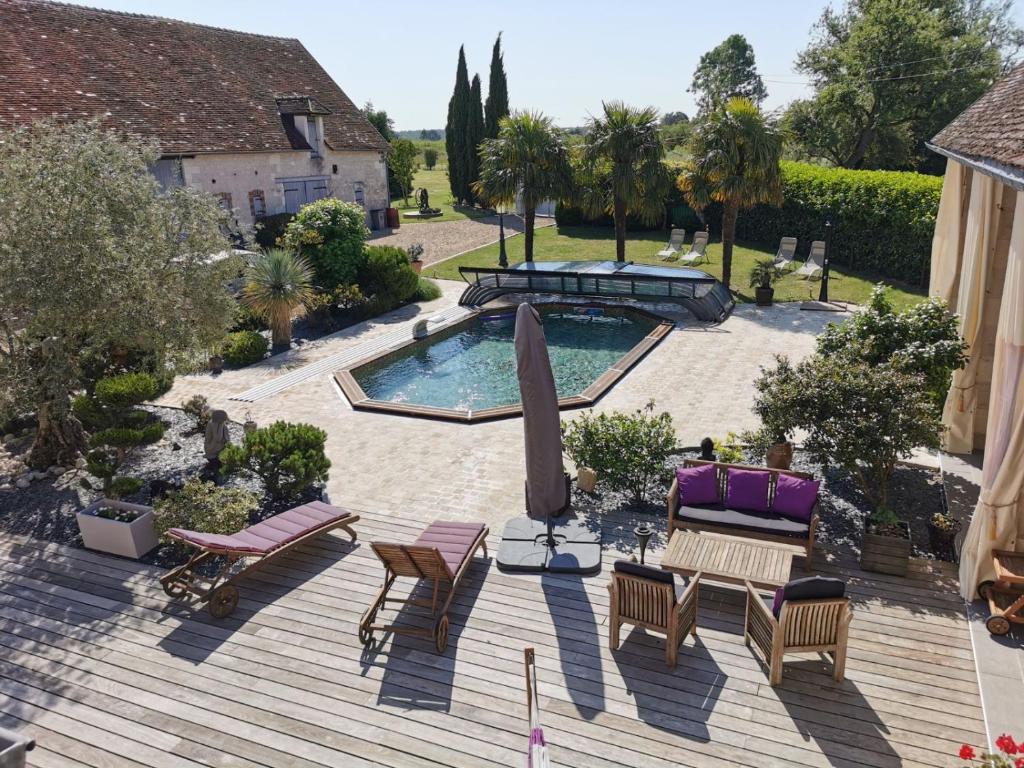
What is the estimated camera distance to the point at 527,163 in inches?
934

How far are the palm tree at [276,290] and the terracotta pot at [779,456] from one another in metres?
12.9

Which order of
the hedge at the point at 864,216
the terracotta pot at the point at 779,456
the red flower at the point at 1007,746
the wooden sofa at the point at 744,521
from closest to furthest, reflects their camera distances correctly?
the red flower at the point at 1007,746 < the wooden sofa at the point at 744,521 < the terracotta pot at the point at 779,456 < the hedge at the point at 864,216

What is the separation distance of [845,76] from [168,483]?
139 feet

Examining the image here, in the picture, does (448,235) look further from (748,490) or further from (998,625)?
(998,625)

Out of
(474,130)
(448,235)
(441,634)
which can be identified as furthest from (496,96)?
(441,634)

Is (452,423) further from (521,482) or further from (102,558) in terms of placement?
(102,558)

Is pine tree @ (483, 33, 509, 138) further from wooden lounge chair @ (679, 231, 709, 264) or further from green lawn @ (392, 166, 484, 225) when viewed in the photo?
wooden lounge chair @ (679, 231, 709, 264)

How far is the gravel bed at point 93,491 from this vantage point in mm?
9891

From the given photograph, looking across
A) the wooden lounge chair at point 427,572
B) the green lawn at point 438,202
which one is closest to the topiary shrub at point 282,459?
the wooden lounge chair at point 427,572

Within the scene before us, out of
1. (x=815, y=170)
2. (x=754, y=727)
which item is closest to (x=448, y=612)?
(x=754, y=727)

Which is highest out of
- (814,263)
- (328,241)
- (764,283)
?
(328,241)

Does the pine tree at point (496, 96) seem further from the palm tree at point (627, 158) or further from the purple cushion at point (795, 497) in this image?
the purple cushion at point (795, 497)

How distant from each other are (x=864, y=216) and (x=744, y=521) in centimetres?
2046

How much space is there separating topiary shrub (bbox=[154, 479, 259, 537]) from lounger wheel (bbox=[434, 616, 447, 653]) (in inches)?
134
